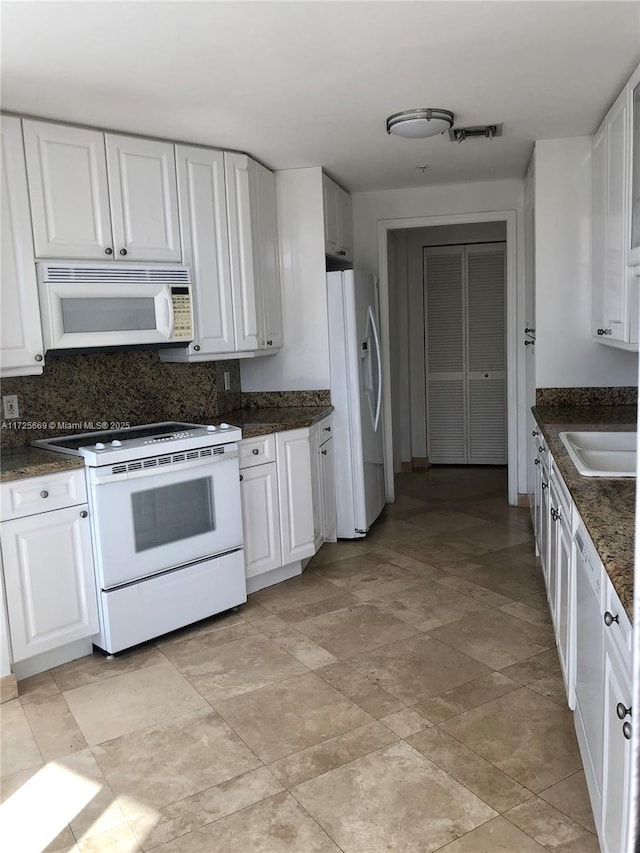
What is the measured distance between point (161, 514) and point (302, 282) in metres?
1.87

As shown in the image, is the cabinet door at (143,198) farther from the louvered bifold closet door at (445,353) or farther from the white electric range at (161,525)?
the louvered bifold closet door at (445,353)

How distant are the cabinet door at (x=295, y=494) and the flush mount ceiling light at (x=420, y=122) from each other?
1604mm

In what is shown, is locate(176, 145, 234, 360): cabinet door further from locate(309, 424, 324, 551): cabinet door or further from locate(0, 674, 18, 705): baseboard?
locate(0, 674, 18, 705): baseboard

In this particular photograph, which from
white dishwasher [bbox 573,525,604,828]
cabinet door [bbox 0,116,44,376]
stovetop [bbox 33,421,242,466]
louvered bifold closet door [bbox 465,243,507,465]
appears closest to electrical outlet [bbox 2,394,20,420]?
stovetop [bbox 33,421,242,466]

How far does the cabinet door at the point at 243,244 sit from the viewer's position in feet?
12.7

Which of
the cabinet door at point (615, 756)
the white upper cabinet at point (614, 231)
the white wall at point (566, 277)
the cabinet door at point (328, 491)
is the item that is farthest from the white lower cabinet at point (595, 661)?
the cabinet door at point (328, 491)

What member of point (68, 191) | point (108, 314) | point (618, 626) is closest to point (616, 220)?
point (618, 626)

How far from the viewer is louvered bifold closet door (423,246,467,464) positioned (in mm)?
6488

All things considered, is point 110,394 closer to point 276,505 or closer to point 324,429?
point 276,505

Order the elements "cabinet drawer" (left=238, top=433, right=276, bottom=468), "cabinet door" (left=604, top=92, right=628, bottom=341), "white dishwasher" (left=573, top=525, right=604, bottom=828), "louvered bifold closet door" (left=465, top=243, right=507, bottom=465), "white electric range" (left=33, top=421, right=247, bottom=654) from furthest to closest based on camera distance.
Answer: "louvered bifold closet door" (left=465, top=243, right=507, bottom=465), "cabinet drawer" (left=238, top=433, right=276, bottom=468), "white electric range" (left=33, top=421, right=247, bottom=654), "cabinet door" (left=604, top=92, right=628, bottom=341), "white dishwasher" (left=573, top=525, right=604, bottom=828)

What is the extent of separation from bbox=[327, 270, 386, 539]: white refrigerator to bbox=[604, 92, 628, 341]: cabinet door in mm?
1534

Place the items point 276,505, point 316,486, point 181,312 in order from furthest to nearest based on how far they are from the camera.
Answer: point 316,486
point 276,505
point 181,312

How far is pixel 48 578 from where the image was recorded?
2.95 meters

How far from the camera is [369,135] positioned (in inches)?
143
